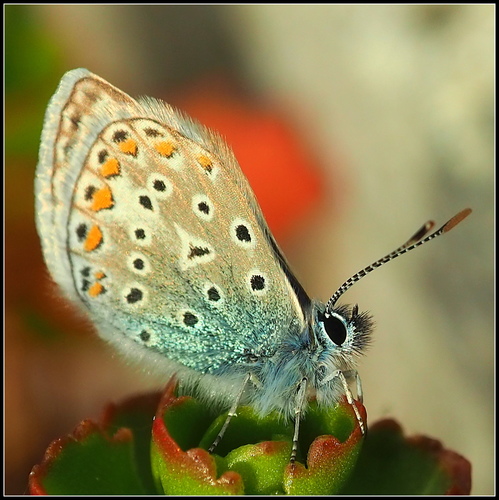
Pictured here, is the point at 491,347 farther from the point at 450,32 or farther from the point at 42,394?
the point at 42,394

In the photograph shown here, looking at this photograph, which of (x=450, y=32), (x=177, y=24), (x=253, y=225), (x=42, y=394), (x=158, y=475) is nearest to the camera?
(x=158, y=475)

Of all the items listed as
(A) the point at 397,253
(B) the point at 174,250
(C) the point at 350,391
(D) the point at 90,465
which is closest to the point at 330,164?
(A) the point at 397,253

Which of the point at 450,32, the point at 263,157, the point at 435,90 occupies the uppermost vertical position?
the point at 450,32

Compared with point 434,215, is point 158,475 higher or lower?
lower

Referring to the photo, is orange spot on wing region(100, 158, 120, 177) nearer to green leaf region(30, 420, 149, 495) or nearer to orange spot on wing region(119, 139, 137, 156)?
orange spot on wing region(119, 139, 137, 156)

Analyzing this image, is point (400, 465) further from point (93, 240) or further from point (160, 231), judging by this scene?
point (93, 240)

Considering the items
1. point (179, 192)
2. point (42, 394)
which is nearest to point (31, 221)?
point (42, 394)
